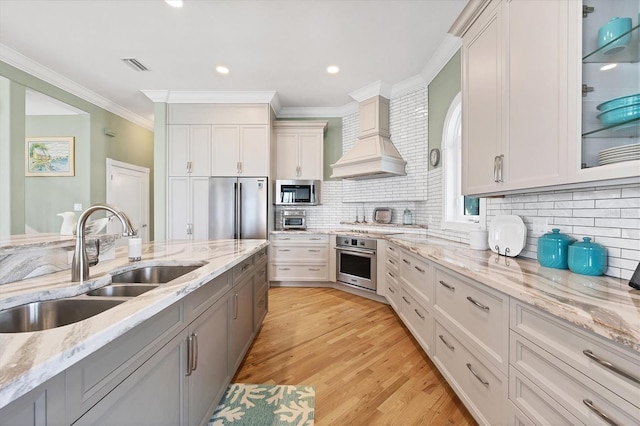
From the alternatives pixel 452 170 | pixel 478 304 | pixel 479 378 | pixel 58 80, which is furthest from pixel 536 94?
pixel 58 80

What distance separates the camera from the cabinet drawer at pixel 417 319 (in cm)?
214

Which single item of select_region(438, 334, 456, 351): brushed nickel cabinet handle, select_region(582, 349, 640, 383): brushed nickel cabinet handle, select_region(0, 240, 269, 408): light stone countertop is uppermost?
select_region(0, 240, 269, 408): light stone countertop

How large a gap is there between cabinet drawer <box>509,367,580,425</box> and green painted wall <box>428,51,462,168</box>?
264cm


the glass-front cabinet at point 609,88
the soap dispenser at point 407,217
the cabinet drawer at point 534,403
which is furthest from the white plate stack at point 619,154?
the soap dispenser at point 407,217

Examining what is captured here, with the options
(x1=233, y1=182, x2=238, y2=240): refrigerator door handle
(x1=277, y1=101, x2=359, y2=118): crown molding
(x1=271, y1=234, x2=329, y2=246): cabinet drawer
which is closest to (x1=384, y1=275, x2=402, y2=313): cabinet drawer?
(x1=271, y1=234, x2=329, y2=246): cabinet drawer

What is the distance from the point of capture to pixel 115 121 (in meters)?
4.96

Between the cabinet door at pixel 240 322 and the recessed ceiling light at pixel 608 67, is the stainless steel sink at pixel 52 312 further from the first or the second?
the recessed ceiling light at pixel 608 67

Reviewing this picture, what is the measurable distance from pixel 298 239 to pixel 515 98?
11.0 feet

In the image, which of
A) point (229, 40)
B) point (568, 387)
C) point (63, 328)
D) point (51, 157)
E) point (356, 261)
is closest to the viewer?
point (63, 328)

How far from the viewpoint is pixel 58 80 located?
3.80 m

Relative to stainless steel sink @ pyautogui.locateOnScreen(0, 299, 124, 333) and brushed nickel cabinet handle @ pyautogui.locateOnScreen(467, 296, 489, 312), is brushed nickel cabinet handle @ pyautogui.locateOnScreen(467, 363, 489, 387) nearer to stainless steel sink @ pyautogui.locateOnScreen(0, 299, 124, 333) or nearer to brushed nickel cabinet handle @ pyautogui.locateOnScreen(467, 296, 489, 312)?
brushed nickel cabinet handle @ pyautogui.locateOnScreen(467, 296, 489, 312)

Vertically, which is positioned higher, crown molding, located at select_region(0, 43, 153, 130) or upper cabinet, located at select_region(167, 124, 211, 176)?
crown molding, located at select_region(0, 43, 153, 130)

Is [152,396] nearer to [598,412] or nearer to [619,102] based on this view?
[598,412]

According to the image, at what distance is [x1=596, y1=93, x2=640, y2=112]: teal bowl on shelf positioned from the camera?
1.08 m
